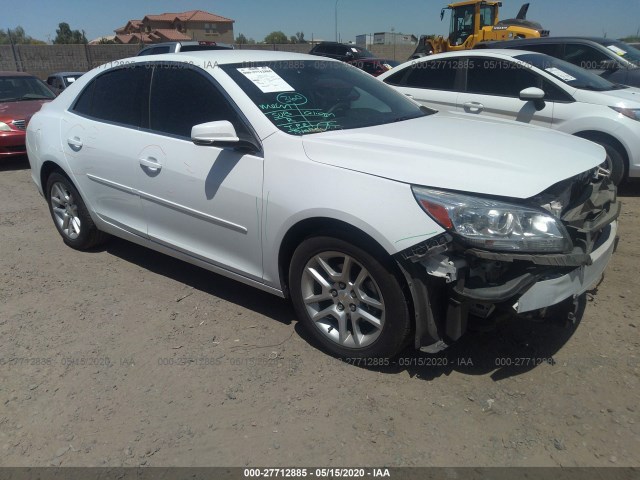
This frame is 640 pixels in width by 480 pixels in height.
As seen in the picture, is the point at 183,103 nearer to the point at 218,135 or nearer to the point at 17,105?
the point at 218,135

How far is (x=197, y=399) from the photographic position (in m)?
2.81

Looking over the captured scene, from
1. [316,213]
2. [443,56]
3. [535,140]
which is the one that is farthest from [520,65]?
[316,213]

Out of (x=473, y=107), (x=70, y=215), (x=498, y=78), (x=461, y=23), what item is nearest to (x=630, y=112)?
(x=498, y=78)

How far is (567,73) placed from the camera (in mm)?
6266

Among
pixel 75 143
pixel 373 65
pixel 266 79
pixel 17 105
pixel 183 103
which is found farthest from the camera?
pixel 373 65

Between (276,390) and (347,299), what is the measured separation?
614mm

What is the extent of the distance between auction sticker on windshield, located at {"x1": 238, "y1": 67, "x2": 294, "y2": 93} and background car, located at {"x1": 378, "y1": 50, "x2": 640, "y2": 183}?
11.0 feet

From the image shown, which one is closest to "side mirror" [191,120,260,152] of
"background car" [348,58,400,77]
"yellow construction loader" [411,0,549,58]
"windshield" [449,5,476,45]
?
"yellow construction loader" [411,0,549,58]

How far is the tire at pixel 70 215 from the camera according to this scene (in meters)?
4.54

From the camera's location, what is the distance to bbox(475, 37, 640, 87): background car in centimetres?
815

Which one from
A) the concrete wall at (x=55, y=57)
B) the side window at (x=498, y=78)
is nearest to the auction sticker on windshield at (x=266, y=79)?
the side window at (x=498, y=78)

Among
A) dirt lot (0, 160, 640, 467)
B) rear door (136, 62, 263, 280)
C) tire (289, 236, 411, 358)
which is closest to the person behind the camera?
dirt lot (0, 160, 640, 467)

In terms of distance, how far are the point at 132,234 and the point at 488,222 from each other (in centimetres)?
273

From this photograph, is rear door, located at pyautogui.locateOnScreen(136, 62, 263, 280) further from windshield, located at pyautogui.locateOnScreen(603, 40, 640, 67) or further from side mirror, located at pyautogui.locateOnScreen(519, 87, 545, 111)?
windshield, located at pyautogui.locateOnScreen(603, 40, 640, 67)
